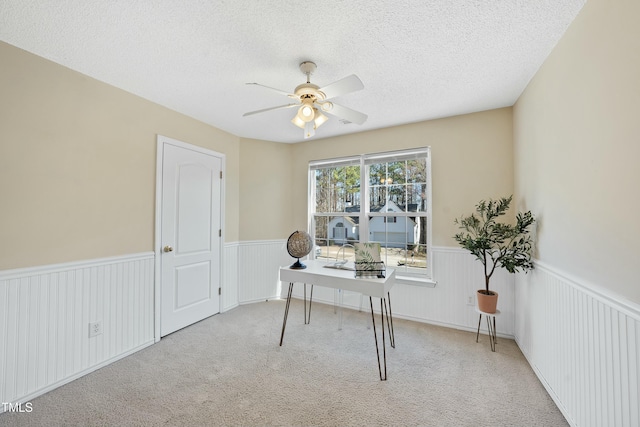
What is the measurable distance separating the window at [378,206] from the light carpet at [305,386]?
1075 mm

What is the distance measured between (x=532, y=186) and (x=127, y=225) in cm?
379

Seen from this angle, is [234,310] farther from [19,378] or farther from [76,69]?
[76,69]

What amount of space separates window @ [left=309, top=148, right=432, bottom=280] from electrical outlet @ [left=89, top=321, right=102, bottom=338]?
2.66 m

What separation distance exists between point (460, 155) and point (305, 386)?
9.50 feet

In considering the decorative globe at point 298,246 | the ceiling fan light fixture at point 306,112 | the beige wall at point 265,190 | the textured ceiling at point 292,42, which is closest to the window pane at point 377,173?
the textured ceiling at point 292,42

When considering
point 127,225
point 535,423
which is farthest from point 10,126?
point 535,423

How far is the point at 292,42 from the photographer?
1.73m

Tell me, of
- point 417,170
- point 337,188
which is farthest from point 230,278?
point 417,170

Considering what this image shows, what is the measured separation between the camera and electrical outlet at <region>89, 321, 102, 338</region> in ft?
7.16

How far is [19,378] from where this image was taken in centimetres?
179

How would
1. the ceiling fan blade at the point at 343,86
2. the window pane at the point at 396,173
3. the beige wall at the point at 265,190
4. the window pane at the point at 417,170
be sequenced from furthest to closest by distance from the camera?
the beige wall at the point at 265,190
the window pane at the point at 396,173
the window pane at the point at 417,170
the ceiling fan blade at the point at 343,86

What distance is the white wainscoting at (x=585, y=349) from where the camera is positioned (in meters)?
1.13

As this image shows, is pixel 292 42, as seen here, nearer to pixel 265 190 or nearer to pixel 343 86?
pixel 343 86

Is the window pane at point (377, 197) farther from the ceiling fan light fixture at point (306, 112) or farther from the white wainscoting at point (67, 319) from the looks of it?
the white wainscoting at point (67, 319)
